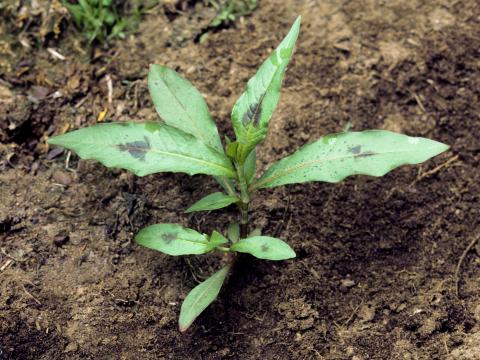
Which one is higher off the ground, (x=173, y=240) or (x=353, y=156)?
(x=353, y=156)

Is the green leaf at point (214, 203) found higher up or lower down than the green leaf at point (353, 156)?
lower down

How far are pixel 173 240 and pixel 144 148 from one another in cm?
35

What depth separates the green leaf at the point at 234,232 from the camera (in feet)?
7.79

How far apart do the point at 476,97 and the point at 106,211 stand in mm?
1786

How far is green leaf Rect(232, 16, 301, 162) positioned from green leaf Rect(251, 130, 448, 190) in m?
0.20

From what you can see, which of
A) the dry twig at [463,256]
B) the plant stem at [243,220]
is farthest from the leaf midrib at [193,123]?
the dry twig at [463,256]

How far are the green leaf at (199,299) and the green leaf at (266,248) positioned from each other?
0.16 m

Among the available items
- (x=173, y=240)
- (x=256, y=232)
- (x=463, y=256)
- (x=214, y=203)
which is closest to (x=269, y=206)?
(x=256, y=232)

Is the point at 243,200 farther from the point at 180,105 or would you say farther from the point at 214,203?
the point at 180,105

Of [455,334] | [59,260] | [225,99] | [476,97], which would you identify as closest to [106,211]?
[59,260]

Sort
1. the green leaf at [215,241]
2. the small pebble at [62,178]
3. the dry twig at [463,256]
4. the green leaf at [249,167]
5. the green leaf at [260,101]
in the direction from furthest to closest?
the small pebble at [62,178] → the dry twig at [463,256] → the green leaf at [249,167] → the green leaf at [215,241] → the green leaf at [260,101]

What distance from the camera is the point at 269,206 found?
2537 millimetres

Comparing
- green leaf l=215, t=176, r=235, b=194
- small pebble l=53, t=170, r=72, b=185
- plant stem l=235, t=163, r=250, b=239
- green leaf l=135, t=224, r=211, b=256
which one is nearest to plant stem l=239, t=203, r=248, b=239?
plant stem l=235, t=163, r=250, b=239

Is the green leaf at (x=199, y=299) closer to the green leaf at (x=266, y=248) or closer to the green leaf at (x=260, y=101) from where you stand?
the green leaf at (x=266, y=248)
